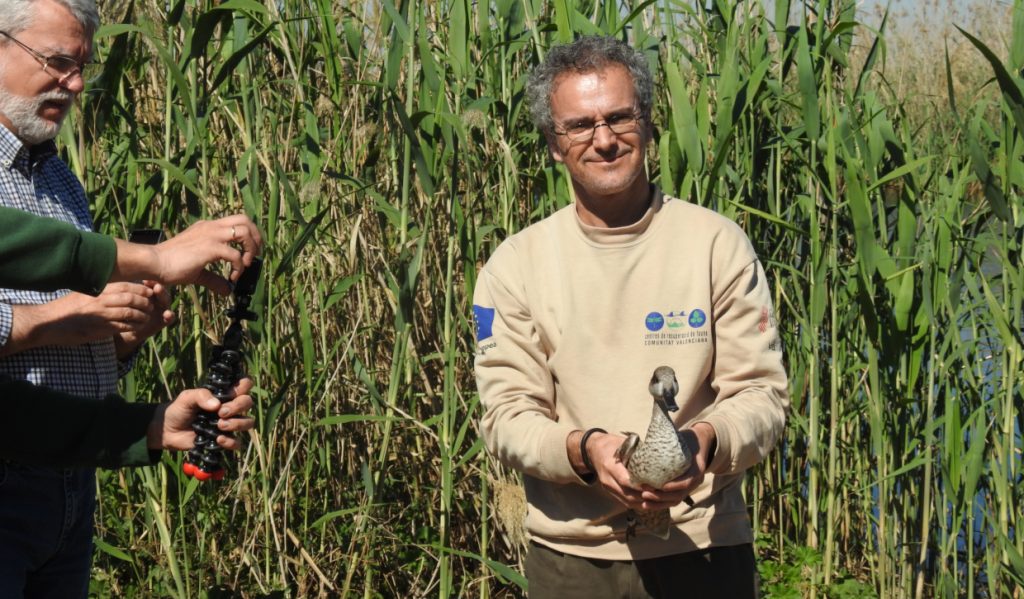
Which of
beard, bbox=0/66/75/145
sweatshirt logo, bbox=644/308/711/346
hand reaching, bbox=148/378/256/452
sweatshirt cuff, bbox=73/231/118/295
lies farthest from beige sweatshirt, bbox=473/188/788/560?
beard, bbox=0/66/75/145

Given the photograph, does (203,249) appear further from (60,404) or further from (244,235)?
(60,404)

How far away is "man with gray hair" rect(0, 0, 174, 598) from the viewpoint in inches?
72.4

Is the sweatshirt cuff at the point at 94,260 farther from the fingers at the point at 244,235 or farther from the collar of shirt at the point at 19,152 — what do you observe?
the collar of shirt at the point at 19,152

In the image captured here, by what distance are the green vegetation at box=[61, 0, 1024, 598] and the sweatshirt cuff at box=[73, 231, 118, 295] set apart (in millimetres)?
1114

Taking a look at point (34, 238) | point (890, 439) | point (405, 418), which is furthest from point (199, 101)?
point (890, 439)

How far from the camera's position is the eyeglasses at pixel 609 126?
2059mm

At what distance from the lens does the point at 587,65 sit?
207 centimetres

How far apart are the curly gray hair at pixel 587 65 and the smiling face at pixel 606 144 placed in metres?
0.01

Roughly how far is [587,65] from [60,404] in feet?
3.38

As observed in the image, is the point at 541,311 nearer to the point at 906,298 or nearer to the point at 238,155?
the point at 906,298

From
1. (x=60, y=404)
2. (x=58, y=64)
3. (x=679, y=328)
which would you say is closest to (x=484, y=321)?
(x=679, y=328)

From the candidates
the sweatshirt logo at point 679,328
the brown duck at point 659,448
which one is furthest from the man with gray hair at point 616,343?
the brown duck at point 659,448

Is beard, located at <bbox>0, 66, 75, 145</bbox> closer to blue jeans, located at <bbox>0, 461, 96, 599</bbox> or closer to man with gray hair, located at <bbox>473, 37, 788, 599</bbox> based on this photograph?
blue jeans, located at <bbox>0, 461, 96, 599</bbox>

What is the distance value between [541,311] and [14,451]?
87cm
